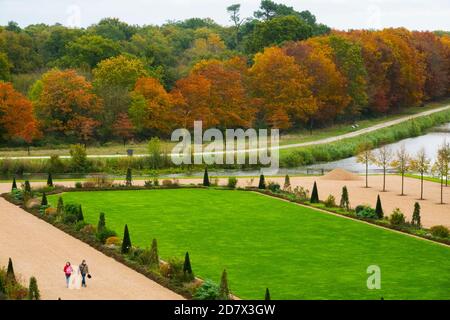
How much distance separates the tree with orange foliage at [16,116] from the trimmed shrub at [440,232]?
51.4 m

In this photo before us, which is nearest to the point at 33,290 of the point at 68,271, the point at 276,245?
the point at 68,271

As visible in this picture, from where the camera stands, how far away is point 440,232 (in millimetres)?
49438

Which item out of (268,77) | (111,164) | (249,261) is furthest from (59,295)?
(268,77)

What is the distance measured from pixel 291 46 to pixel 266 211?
70002 mm

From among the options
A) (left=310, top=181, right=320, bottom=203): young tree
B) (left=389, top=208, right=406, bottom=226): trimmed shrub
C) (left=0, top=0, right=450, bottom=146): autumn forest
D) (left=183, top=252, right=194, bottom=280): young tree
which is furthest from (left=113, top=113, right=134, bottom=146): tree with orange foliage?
(left=183, top=252, right=194, bottom=280): young tree

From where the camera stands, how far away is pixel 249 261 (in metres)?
43.6

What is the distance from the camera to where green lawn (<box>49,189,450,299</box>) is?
127ft

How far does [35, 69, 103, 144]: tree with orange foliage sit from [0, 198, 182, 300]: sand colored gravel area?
4407 cm

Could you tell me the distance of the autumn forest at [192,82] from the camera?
9881cm

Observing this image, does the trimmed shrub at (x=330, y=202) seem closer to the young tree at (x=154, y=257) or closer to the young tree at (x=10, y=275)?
the young tree at (x=154, y=257)

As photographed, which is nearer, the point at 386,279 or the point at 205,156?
the point at 386,279

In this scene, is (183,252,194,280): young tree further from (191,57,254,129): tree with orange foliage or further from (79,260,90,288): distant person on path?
(191,57,254,129): tree with orange foliage
